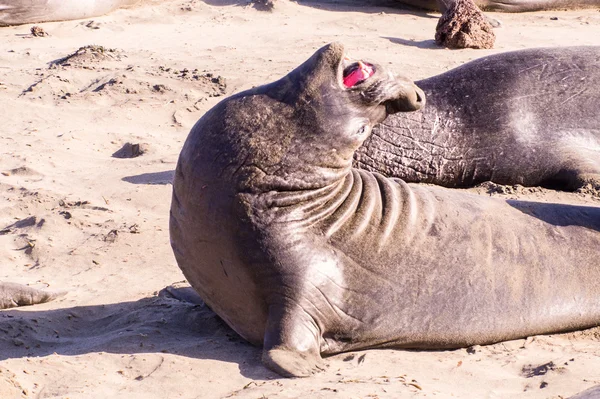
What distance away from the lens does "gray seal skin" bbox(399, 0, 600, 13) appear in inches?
489

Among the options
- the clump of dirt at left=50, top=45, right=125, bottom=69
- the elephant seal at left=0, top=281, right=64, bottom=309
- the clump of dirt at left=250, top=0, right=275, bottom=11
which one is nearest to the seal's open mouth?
the elephant seal at left=0, top=281, right=64, bottom=309

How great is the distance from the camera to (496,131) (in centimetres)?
714

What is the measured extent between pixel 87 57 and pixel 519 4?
543 centimetres

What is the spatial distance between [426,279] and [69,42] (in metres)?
7.69

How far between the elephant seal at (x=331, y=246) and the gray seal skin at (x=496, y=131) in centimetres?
241

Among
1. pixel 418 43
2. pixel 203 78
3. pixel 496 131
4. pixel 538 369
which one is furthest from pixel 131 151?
pixel 538 369

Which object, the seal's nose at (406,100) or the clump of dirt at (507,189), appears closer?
the seal's nose at (406,100)

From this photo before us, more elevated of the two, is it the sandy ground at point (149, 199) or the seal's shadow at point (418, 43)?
the seal's shadow at point (418, 43)

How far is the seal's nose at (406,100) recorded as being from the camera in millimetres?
4551

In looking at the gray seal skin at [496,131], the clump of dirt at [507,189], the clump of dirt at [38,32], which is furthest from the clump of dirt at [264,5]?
the clump of dirt at [507,189]

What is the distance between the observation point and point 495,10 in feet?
41.1

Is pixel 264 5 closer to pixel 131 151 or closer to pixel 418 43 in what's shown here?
pixel 418 43

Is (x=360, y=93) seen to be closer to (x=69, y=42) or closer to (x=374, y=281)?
(x=374, y=281)

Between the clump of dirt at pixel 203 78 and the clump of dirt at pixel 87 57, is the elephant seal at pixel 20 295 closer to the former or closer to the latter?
the clump of dirt at pixel 203 78
